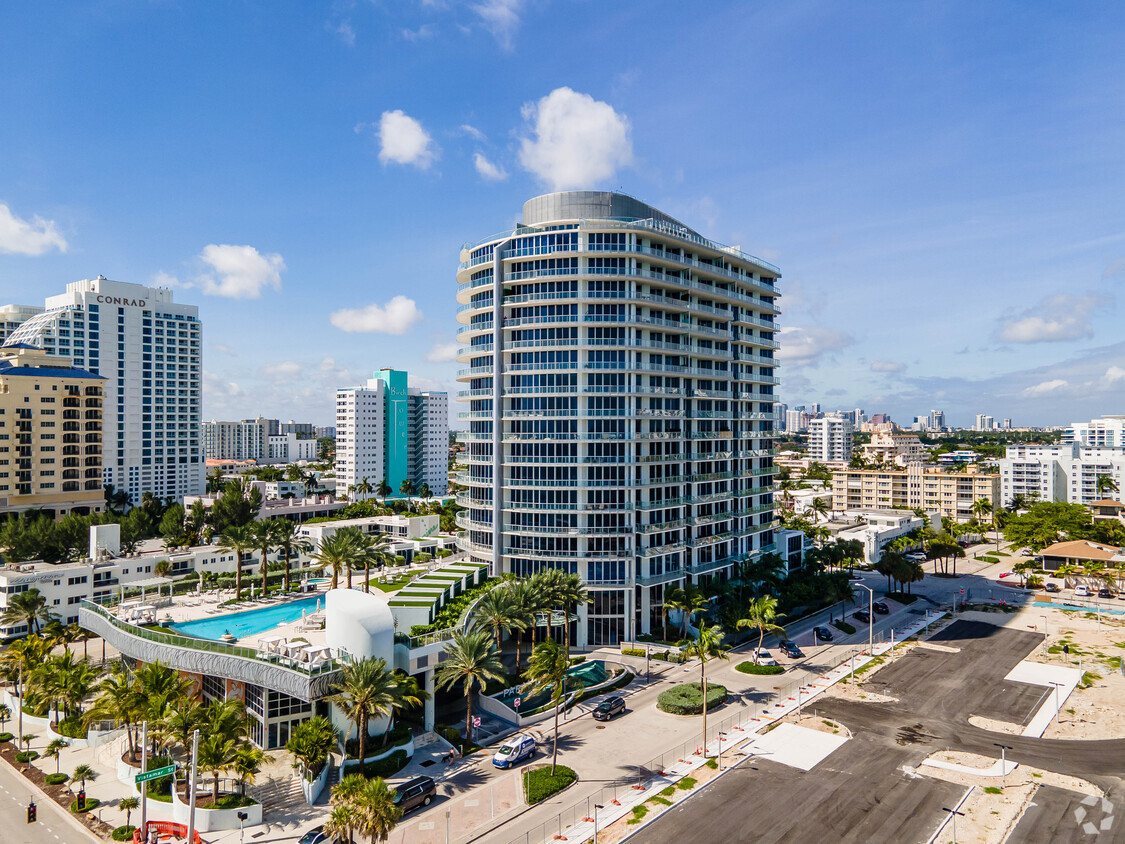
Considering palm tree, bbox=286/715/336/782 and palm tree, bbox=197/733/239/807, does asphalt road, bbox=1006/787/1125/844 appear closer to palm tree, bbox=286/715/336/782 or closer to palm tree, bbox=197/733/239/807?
palm tree, bbox=286/715/336/782

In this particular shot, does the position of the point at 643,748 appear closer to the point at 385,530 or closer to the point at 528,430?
the point at 528,430

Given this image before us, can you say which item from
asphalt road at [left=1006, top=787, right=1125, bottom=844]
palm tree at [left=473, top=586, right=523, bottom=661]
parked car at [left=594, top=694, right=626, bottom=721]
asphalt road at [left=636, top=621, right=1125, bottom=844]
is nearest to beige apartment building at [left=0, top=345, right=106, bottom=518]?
palm tree at [left=473, top=586, right=523, bottom=661]

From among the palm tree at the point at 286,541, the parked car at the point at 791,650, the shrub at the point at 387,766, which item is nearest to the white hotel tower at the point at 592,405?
the parked car at the point at 791,650

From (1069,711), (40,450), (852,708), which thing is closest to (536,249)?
(852,708)

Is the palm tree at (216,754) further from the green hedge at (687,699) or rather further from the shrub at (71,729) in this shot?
the green hedge at (687,699)

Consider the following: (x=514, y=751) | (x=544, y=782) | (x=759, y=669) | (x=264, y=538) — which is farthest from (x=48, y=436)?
(x=759, y=669)

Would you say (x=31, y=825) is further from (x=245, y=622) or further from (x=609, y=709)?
(x=609, y=709)
